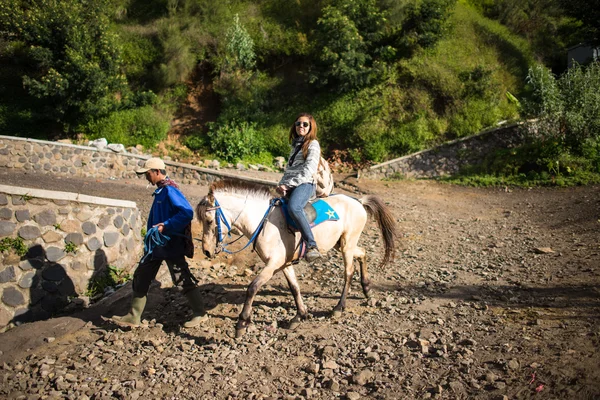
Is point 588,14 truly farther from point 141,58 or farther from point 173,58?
point 141,58

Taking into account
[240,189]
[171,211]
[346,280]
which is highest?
[240,189]

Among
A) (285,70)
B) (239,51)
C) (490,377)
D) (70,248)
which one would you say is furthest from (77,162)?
(490,377)

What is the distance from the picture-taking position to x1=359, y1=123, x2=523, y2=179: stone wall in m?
15.5

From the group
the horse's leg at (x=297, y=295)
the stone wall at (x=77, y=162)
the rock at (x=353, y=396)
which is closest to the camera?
the rock at (x=353, y=396)

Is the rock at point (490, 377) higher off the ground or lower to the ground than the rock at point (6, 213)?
lower

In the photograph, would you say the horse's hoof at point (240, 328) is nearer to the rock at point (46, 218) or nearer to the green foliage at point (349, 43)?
the rock at point (46, 218)

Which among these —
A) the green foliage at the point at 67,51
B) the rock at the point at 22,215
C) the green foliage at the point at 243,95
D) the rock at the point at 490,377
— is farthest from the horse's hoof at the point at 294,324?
the green foliage at the point at 67,51

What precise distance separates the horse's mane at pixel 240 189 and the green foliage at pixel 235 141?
12798 millimetres

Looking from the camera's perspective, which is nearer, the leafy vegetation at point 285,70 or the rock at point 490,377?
the rock at point 490,377

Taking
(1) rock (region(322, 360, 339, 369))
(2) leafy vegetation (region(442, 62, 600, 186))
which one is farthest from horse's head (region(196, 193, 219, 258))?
(2) leafy vegetation (region(442, 62, 600, 186))

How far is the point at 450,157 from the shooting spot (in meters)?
15.8

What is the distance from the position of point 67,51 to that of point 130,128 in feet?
13.1

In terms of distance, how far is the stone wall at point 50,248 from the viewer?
16.5 ft

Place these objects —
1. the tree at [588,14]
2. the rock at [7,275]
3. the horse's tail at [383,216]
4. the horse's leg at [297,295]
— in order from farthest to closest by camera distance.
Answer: the tree at [588,14]
the horse's tail at [383,216]
the rock at [7,275]
the horse's leg at [297,295]
